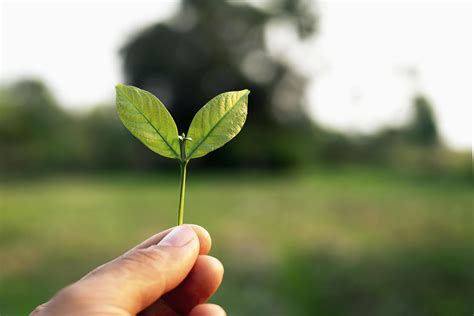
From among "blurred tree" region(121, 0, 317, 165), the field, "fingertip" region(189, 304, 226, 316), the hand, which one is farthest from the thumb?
"blurred tree" region(121, 0, 317, 165)

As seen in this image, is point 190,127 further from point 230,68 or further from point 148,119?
point 230,68

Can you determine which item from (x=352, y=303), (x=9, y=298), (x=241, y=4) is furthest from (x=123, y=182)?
(x=352, y=303)

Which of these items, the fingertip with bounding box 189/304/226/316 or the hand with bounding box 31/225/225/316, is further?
the fingertip with bounding box 189/304/226/316

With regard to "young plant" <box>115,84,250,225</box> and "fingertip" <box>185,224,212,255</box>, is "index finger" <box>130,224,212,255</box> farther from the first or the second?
"young plant" <box>115,84,250,225</box>

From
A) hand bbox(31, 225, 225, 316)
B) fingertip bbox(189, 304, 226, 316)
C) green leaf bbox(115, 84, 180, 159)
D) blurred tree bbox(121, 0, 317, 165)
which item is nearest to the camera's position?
hand bbox(31, 225, 225, 316)

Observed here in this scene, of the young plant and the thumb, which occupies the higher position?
the young plant

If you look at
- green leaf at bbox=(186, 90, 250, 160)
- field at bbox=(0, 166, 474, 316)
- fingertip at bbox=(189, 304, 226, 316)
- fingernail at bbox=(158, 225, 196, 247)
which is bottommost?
field at bbox=(0, 166, 474, 316)

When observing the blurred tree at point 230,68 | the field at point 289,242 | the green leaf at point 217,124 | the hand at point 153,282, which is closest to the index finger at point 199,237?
the hand at point 153,282

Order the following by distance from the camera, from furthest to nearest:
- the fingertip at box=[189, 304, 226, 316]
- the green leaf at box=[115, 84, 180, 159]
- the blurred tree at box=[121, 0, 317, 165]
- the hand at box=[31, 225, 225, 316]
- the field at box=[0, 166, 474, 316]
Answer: the blurred tree at box=[121, 0, 317, 165], the field at box=[0, 166, 474, 316], the fingertip at box=[189, 304, 226, 316], the green leaf at box=[115, 84, 180, 159], the hand at box=[31, 225, 225, 316]
